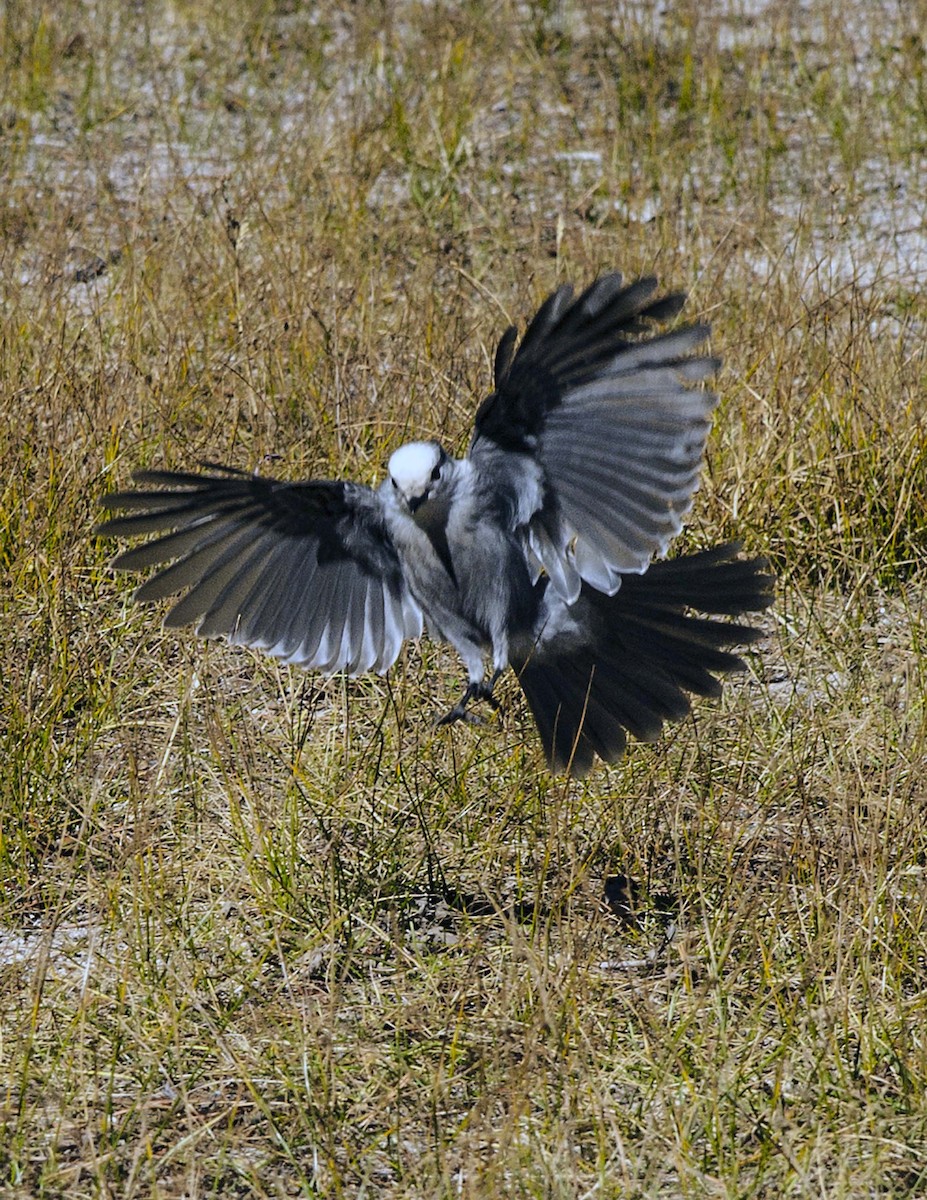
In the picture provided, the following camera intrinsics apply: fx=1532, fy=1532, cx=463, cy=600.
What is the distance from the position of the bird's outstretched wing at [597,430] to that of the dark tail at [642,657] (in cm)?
17

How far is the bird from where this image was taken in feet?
9.44

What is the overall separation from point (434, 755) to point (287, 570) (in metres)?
0.52

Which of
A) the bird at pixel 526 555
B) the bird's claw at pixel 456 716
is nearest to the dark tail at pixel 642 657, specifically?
the bird at pixel 526 555

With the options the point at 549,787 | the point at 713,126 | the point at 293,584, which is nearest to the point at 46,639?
the point at 293,584

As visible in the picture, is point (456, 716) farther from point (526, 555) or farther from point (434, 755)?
point (526, 555)

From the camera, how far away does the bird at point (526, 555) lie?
9.44ft

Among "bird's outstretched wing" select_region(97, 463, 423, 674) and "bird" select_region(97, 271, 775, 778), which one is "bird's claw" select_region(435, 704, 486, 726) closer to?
"bird" select_region(97, 271, 775, 778)

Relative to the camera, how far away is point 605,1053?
265 centimetres

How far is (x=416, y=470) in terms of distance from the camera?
297cm

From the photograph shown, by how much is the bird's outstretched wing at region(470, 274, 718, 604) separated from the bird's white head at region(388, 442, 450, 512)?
103mm

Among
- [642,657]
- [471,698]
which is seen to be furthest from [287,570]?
[642,657]

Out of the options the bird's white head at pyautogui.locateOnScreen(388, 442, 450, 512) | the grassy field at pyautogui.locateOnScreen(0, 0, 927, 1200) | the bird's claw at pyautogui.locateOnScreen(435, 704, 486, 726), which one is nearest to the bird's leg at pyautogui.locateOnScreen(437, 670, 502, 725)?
the bird's claw at pyautogui.locateOnScreen(435, 704, 486, 726)

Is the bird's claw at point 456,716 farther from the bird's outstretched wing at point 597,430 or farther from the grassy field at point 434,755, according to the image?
the bird's outstretched wing at point 597,430

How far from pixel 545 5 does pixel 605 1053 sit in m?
5.95
